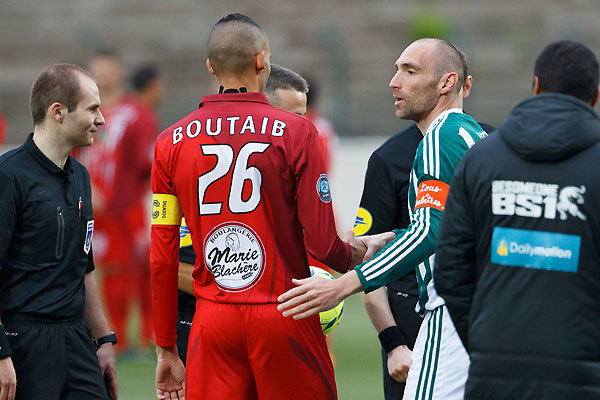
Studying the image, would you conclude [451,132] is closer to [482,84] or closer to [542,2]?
[482,84]

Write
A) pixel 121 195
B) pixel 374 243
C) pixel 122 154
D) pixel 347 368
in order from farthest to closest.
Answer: pixel 121 195 < pixel 122 154 < pixel 347 368 < pixel 374 243

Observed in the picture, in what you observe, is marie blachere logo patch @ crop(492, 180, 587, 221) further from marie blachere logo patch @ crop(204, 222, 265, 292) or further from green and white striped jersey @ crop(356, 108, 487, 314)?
marie blachere logo patch @ crop(204, 222, 265, 292)

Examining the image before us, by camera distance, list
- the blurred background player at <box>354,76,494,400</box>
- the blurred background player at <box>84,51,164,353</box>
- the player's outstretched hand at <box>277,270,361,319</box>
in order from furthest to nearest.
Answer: the blurred background player at <box>84,51,164,353</box>
the blurred background player at <box>354,76,494,400</box>
the player's outstretched hand at <box>277,270,361,319</box>

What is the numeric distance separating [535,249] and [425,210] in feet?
2.34

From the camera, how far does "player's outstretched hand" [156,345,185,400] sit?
4270 mm

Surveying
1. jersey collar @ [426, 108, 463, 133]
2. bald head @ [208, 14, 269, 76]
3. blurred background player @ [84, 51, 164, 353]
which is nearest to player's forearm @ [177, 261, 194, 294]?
bald head @ [208, 14, 269, 76]

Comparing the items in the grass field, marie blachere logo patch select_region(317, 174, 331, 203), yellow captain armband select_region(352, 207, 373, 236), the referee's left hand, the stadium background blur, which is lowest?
the grass field

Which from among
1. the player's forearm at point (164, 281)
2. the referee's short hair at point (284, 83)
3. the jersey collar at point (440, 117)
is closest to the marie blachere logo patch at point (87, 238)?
the player's forearm at point (164, 281)

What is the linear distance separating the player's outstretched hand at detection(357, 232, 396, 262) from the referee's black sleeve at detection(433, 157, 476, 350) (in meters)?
0.81

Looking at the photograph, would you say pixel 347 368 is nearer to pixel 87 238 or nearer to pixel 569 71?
pixel 87 238

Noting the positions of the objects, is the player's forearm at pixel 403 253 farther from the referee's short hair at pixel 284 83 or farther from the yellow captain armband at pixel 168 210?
the referee's short hair at pixel 284 83

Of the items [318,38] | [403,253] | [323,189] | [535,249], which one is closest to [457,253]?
[535,249]

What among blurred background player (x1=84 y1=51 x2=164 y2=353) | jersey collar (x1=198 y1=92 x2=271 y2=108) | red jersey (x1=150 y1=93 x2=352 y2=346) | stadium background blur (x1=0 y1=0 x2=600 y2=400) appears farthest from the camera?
stadium background blur (x1=0 y1=0 x2=600 y2=400)

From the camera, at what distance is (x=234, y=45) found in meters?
4.15
